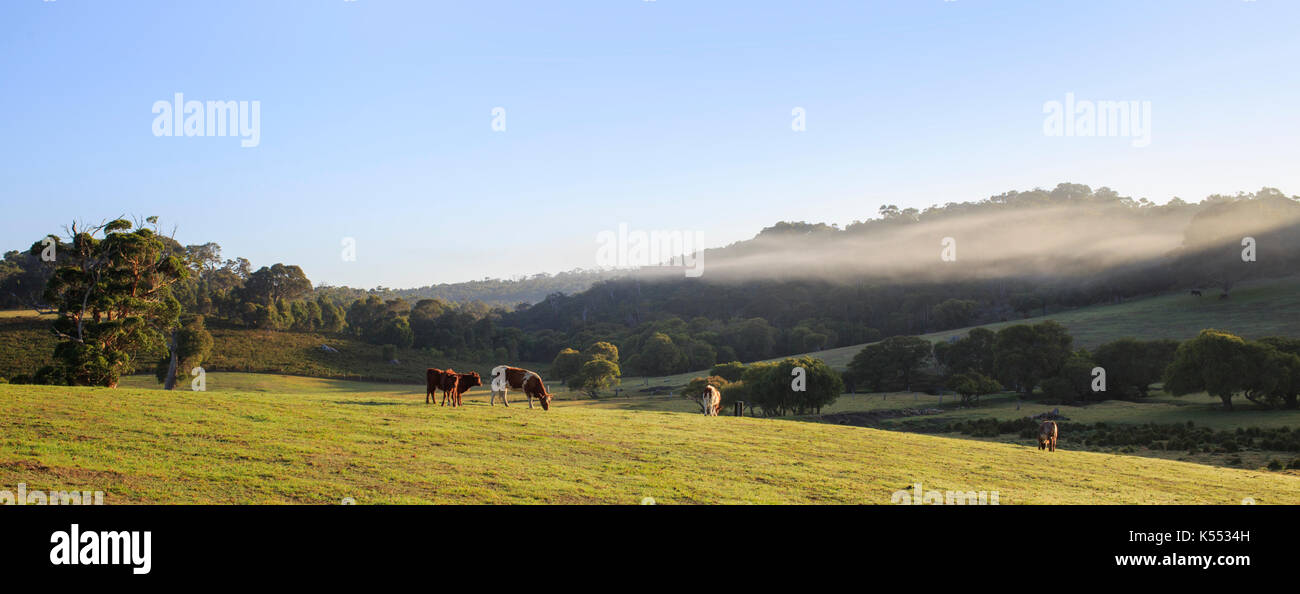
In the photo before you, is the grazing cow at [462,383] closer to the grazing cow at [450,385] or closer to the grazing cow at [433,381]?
the grazing cow at [450,385]

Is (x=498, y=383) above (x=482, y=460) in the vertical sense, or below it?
above

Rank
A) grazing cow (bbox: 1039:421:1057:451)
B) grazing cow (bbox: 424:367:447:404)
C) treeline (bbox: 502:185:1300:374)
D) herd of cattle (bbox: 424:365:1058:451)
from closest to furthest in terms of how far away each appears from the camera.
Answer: herd of cattle (bbox: 424:365:1058:451)
grazing cow (bbox: 424:367:447:404)
grazing cow (bbox: 1039:421:1057:451)
treeline (bbox: 502:185:1300:374)

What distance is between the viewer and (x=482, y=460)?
14.9 m

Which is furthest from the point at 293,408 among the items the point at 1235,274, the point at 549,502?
the point at 1235,274

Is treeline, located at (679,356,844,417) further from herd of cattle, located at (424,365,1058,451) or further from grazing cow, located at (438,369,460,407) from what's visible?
grazing cow, located at (438,369,460,407)

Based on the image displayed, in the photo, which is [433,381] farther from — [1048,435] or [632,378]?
[632,378]

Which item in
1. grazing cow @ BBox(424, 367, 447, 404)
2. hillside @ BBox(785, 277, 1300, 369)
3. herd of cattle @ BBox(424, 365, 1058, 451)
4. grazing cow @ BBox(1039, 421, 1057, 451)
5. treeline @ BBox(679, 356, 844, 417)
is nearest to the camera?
herd of cattle @ BBox(424, 365, 1058, 451)

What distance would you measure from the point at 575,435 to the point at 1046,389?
227 ft

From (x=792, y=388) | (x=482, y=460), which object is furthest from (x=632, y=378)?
(x=482, y=460)

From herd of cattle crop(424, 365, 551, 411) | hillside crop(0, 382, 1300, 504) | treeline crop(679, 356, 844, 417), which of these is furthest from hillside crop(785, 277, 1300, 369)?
herd of cattle crop(424, 365, 551, 411)

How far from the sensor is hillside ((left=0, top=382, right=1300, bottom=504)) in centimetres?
1183

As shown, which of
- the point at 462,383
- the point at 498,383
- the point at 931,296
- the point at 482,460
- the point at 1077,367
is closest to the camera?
the point at 482,460

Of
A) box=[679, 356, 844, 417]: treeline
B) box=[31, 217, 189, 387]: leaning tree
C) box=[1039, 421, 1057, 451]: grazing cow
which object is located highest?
box=[31, 217, 189, 387]: leaning tree

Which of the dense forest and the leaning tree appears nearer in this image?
the leaning tree
